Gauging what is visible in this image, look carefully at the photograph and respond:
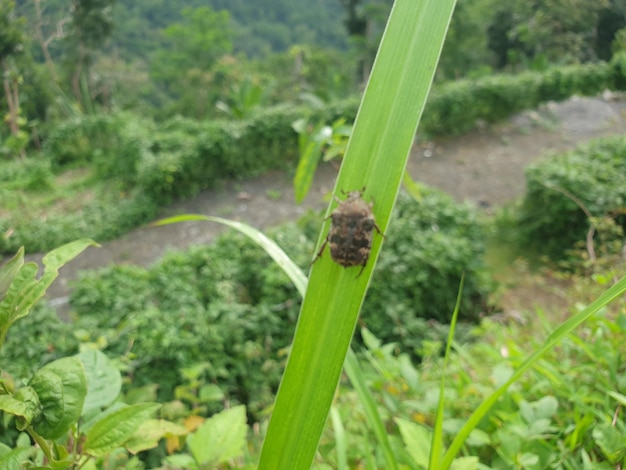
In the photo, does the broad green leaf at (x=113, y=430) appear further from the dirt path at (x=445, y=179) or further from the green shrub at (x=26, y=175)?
the green shrub at (x=26, y=175)

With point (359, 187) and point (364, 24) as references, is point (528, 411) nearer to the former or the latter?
point (359, 187)

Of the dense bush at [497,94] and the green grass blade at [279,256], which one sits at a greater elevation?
the green grass blade at [279,256]

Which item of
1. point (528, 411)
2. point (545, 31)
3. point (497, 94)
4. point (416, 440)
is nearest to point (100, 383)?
point (416, 440)

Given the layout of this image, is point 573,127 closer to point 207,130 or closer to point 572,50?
point 572,50

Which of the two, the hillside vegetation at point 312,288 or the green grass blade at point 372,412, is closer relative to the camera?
the hillside vegetation at point 312,288

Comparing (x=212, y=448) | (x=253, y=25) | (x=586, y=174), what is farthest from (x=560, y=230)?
(x=253, y=25)

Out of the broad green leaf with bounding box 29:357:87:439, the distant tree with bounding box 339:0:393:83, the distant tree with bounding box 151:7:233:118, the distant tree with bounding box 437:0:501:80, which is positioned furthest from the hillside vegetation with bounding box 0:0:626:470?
the distant tree with bounding box 339:0:393:83

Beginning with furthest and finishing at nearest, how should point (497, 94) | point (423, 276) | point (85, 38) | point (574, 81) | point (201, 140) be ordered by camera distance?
1. point (574, 81)
2. point (85, 38)
3. point (497, 94)
4. point (201, 140)
5. point (423, 276)

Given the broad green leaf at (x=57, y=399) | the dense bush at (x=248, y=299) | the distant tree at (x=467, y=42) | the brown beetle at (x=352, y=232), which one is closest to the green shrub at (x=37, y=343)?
the dense bush at (x=248, y=299)
